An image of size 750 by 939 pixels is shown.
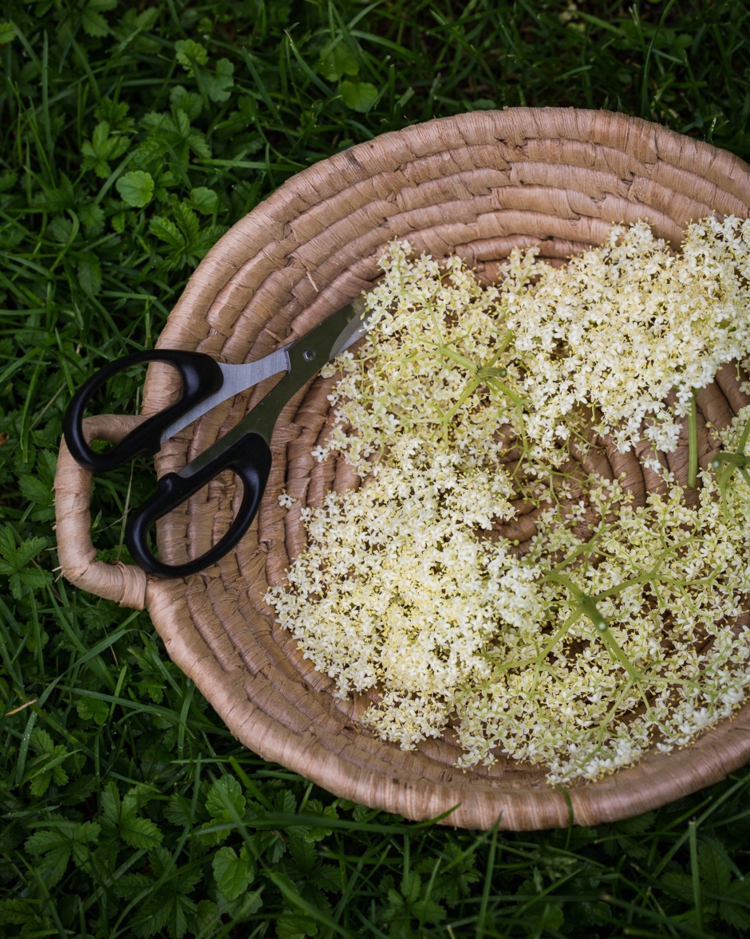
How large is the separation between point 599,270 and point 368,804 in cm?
137

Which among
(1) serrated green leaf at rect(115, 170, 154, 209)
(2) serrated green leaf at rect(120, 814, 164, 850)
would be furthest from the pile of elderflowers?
(1) serrated green leaf at rect(115, 170, 154, 209)

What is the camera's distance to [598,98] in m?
2.52

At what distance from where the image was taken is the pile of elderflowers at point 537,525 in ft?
5.74

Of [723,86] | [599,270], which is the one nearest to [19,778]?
[599,270]

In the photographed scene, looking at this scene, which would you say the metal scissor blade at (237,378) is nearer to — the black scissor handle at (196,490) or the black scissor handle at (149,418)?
the black scissor handle at (149,418)

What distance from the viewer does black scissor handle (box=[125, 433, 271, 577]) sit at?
171 cm

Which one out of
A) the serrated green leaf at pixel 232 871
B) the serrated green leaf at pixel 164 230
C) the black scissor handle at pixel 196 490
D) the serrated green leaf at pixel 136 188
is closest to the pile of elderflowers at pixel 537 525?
the black scissor handle at pixel 196 490

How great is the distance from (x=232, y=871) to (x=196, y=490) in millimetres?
1016

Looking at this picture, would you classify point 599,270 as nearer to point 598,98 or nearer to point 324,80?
point 598,98

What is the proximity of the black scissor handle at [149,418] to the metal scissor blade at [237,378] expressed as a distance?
0.10 feet

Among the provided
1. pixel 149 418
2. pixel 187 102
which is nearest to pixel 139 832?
pixel 149 418

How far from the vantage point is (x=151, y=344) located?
2371mm

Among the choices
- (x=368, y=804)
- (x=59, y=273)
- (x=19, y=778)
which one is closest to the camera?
(x=368, y=804)

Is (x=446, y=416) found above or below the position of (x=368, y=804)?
above
